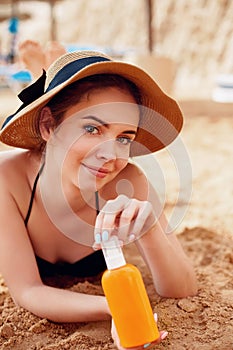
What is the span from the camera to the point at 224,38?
9125 mm

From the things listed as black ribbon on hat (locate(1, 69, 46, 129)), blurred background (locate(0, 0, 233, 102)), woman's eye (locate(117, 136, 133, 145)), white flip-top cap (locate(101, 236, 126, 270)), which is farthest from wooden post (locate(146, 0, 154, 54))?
white flip-top cap (locate(101, 236, 126, 270))

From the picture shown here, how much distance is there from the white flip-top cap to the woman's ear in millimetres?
465

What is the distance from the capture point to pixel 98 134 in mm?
1310

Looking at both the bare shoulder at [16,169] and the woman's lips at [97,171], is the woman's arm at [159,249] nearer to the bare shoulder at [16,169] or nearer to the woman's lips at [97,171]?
the woman's lips at [97,171]

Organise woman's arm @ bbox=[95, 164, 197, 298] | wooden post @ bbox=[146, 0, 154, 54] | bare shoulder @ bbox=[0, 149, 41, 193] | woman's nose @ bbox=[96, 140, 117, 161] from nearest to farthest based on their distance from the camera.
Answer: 1. woman's nose @ bbox=[96, 140, 117, 161]
2. woman's arm @ bbox=[95, 164, 197, 298]
3. bare shoulder @ bbox=[0, 149, 41, 193]
4. wooden post @ bbox=[146, 0, 154, 54]

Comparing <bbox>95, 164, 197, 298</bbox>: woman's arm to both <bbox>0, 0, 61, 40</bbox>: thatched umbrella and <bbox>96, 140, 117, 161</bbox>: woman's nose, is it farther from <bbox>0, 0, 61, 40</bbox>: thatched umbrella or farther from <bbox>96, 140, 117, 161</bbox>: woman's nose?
→ <bbox>0, 0, 61, 40</bbox>: thatched umbrella

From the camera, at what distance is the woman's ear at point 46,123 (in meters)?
1.40

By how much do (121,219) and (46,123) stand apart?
1.44ft

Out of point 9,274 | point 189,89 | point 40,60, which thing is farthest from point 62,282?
point 189,89

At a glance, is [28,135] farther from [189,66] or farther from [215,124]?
[189,66]

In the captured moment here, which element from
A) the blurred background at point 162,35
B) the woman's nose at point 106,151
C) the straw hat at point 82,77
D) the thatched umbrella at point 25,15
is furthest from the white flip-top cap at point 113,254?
the thatched umbrella at point 25,15

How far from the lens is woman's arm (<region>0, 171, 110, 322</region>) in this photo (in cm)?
137

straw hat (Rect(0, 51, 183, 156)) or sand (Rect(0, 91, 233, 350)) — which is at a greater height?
straw hat (Rect(0, 51, 183, 156))

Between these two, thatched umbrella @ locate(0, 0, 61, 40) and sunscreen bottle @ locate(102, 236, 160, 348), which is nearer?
sunscreen bottle @ locate(102, 236, 160, 348)
